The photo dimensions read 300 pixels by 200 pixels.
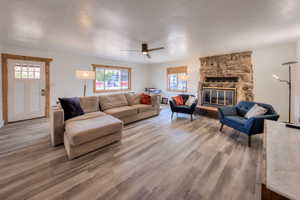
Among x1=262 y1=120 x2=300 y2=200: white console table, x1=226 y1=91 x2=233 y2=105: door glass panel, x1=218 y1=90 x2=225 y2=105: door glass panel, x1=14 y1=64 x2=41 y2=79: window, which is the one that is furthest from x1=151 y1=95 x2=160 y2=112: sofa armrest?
x1=14 y1=64 x2=41 y2=79: window

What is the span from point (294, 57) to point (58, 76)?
24.8 feet

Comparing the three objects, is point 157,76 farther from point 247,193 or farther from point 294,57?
point 247,193

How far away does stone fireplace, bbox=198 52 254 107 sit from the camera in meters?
4.52

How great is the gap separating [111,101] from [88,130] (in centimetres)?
191

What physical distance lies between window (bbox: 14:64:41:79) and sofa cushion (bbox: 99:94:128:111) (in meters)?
2.45

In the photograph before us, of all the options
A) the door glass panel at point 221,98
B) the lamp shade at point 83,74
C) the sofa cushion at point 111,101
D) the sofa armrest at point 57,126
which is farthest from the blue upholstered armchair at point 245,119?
the lamp shade at point 83,74

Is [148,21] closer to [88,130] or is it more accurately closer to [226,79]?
[88,130]

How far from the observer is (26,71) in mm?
4094

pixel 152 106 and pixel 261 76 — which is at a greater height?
pixel 261 76

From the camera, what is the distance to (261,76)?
4.23 meters

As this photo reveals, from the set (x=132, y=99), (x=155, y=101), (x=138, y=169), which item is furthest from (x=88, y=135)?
(x=155, y=101)

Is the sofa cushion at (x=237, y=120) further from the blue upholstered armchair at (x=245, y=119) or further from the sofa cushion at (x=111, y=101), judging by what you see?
the sofa cushion at (x=111, y=101)

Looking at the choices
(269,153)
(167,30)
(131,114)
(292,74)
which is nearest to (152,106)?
(131,114)

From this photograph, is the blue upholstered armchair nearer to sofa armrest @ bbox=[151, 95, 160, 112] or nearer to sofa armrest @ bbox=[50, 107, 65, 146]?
sofa armrest @ bbox=[151, 95, 160, 112]
